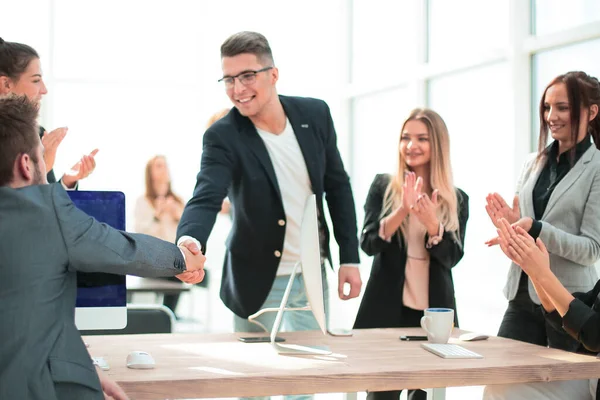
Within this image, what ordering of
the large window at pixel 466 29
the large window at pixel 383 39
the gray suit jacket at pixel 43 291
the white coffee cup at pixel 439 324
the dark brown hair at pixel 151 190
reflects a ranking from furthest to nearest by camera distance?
1. the dark brown hair at pixel 151 190
2. the large window at pixel 383 39
3. the large window at pixel 466 29
4. the white coffee cup at pixel 439 324
5. the gray suit jacket at pixel 43 291

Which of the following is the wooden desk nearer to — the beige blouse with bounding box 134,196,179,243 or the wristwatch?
the wristwatch

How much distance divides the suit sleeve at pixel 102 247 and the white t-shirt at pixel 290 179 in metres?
1.09

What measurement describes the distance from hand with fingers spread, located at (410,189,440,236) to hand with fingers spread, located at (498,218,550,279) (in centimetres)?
67

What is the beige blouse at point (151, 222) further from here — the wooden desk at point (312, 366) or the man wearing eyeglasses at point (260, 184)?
the wooden desk at point (312, 366)

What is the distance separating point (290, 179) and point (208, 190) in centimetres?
35

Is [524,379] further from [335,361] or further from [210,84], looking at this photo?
[210,84]

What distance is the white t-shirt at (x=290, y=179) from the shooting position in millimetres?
3041

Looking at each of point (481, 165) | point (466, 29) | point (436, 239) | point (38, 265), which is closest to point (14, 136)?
point (38, 265)

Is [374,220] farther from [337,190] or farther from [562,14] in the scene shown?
[562,14]

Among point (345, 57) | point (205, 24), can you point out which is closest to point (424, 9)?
point (345, 57)

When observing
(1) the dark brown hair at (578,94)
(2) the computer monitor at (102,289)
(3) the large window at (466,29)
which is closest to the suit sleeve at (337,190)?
(1) the dark brown hair at (578,94)

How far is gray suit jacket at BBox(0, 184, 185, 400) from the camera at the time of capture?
1.66 metres

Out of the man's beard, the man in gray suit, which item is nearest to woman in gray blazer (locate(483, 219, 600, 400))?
the man in gray suit

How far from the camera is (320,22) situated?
785 cm
